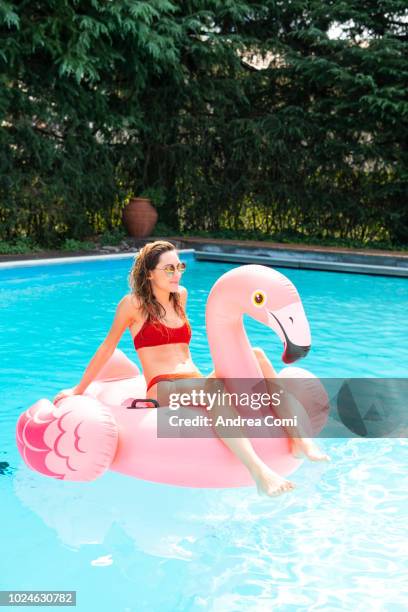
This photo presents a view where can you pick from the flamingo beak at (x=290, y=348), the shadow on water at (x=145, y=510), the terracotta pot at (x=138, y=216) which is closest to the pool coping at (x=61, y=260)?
the terracotta pot at (x=138, y=216)

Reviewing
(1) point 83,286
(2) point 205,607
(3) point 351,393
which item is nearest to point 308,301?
(1) point 83,286

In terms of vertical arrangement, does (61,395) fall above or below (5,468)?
above

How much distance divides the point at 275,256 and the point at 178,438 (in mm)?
9545

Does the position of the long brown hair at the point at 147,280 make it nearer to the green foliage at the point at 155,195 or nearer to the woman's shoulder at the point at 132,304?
the woman's shoulder at the point at 132,304

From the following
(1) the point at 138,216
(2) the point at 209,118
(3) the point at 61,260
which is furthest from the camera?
(2) the point at 209,118

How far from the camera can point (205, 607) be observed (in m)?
2.71

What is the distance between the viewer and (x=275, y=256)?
1242 centimetres

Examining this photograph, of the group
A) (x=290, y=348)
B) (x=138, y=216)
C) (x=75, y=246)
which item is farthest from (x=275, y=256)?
(x=290, y=348)

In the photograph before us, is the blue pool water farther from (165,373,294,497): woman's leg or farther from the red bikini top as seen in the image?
the red bikini top

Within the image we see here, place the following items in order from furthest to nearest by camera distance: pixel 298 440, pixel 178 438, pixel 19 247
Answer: pixel 19 247
pixel 298 440
pixel 178 438

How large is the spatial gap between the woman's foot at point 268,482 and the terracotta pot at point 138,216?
10.6 m

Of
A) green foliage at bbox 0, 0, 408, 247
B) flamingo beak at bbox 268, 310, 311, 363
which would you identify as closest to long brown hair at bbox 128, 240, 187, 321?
flamingo beak at bbox 268, 310, 311, 363

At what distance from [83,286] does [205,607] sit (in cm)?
744

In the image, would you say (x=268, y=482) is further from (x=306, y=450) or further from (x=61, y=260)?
(x=61, y=260)
